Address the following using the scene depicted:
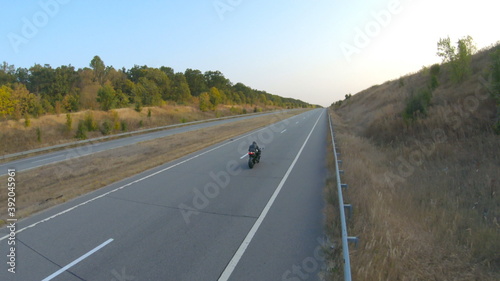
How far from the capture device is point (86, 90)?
165 feet

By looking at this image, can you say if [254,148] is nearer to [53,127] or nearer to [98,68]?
[53,127]

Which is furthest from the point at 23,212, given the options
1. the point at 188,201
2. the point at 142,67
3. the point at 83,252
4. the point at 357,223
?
the point at 142,67

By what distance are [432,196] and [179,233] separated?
635 centimetres

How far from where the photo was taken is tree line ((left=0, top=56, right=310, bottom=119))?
3162 centimetres

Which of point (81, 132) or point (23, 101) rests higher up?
point (23, 101)

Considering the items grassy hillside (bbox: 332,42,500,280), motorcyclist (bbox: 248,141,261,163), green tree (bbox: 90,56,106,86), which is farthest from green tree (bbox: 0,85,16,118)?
grassy hillside (bbox: 332,42,500,280)

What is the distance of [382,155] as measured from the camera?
38.4 feet

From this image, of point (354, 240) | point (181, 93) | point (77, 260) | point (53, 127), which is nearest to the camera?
point (354, 240)

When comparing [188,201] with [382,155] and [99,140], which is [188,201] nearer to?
[382,155]

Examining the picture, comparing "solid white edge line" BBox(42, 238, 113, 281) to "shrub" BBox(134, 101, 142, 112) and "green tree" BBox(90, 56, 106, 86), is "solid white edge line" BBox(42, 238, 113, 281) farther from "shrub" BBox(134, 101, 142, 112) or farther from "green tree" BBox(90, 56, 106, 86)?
"green tree" BBox(90, 56, 106, 86)

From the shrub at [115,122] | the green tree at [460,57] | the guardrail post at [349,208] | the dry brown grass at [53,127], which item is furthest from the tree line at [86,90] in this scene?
the green tree at [460,57]

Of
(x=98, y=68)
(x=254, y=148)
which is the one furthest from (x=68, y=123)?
(x=98, y=68)

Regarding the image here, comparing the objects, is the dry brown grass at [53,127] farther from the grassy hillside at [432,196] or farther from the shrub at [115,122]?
the grassy hillside at [432,196]

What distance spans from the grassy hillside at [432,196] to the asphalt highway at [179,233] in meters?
1.02
